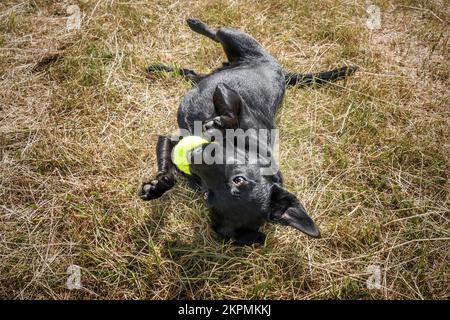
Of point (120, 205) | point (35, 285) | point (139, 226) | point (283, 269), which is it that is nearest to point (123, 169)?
point (120, 205)

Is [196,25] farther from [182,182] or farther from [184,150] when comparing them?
[184,150]

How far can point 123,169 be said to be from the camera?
4488 mm

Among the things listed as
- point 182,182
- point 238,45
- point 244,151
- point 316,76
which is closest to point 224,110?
point 244,151

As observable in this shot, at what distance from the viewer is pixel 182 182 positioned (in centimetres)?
444

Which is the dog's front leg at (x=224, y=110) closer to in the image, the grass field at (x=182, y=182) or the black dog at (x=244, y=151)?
the black dog at (x=244, y=151)

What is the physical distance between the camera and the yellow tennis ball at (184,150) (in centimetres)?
368

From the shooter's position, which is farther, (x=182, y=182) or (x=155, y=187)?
(x=182, y=182)

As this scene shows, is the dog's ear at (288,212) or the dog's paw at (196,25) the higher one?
the dog's paw at (196,25)

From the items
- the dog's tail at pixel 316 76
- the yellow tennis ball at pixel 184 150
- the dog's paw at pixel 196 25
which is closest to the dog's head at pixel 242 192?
the yellow tennis ball at pixel 184 150

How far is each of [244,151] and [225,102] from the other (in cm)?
54

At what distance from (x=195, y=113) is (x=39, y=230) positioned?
1.94 m

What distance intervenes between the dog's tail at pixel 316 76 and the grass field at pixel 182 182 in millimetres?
135

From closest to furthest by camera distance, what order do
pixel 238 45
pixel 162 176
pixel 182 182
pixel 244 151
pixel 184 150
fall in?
pixel 244 151, pixel 184 150, pixel 162 176, pixel 182 182, pixel 238 45

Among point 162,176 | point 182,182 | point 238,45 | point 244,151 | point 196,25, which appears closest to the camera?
point 244,151
